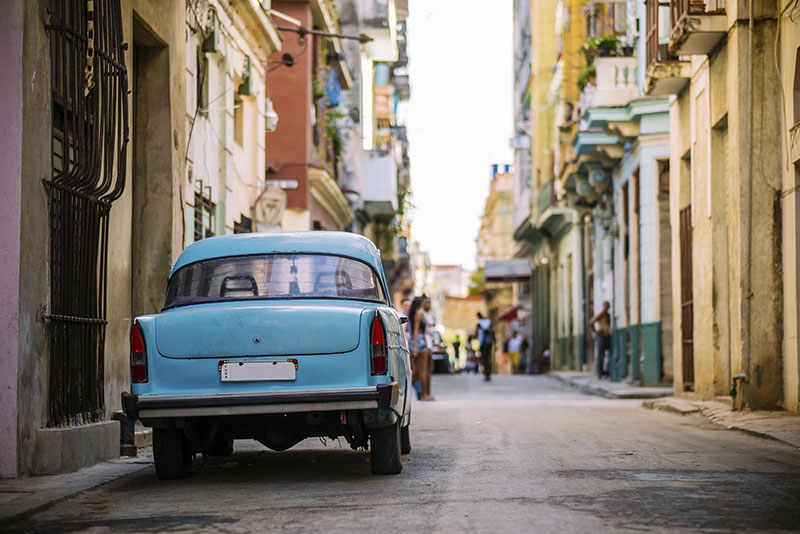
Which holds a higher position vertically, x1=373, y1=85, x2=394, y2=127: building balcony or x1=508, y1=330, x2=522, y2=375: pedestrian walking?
x1=373, y1=85, x2=394, y2=127: building balcony

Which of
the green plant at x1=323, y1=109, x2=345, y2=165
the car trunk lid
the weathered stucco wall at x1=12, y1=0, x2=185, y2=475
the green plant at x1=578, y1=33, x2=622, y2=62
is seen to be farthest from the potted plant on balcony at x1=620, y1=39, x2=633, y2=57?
the car trunk lid

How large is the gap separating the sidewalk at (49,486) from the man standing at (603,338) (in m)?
21.9

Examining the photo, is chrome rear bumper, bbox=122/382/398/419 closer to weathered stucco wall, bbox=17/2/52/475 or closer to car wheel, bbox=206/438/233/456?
car wheel, bbox=206/438/233/456

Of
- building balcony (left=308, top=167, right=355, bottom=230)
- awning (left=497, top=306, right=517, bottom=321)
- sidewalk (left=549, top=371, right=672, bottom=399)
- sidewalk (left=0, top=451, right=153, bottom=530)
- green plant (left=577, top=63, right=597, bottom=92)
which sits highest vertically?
green plant (left=577, top=63, right=597, bottom=92)

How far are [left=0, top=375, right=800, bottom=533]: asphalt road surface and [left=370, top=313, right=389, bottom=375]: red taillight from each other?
78 centimetres

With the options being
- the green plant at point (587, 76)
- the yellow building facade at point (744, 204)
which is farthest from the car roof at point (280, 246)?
the green plant at point (587, 76)

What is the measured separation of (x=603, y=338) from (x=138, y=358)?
2388 centimetres

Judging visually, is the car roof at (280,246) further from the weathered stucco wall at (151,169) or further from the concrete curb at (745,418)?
the concrete curb at (745,418)

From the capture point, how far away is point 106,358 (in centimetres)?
1195

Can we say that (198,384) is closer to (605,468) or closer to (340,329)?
(340,329)

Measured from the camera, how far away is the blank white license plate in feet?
28.3

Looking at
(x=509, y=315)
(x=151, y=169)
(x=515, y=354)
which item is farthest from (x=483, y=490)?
(x=509, y=315)

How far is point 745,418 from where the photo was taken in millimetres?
14695

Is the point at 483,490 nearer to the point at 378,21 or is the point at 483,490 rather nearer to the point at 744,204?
the point at 744,204
